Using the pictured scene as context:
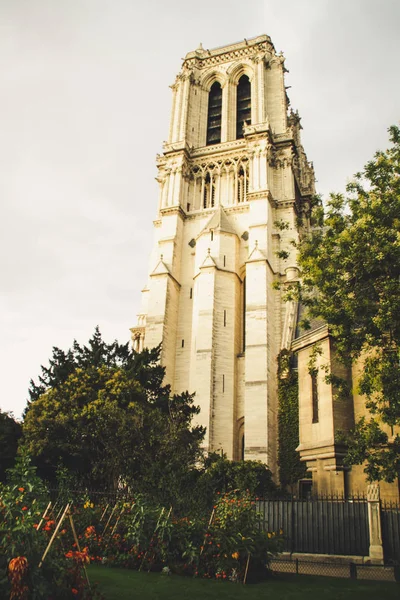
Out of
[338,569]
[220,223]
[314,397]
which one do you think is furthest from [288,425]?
[338,569]

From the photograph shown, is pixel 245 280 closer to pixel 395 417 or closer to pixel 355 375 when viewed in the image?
pixel 355 375

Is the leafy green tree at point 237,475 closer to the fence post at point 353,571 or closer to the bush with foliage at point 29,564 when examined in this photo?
the fence post at point 353,571

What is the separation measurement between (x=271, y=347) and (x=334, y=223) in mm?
17094

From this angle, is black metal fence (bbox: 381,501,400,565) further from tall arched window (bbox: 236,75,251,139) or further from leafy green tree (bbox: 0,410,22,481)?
tall arched window (bbox: 236,75,251,139)

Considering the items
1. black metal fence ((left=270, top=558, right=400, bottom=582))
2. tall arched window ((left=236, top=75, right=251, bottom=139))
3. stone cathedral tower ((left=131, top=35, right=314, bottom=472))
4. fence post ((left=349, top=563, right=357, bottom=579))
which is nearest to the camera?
fence post ((left=349, top=563, right=357, bottom=579))

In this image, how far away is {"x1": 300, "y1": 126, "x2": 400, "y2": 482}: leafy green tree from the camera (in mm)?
11359

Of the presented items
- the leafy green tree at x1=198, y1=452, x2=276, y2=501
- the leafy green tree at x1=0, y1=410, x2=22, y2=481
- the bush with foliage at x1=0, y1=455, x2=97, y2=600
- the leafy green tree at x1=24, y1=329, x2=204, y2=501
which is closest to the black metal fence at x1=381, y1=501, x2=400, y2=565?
the leafy green tree at x1=24, y1=329, x2=204, y2=501

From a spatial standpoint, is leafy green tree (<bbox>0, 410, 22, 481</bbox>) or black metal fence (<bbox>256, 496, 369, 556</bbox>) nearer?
black metal fence (<bbox>256, 496, 369, 556</bbox>)

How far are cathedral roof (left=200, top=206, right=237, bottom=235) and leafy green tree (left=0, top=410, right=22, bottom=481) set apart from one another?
60.6 feet

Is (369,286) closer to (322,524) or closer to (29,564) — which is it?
(322,524)

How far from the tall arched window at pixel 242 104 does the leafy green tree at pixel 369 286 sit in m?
30.0

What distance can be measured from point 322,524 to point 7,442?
15170 millimetres

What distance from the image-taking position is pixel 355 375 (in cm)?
1548

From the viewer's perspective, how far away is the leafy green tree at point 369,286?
37.3 feet
